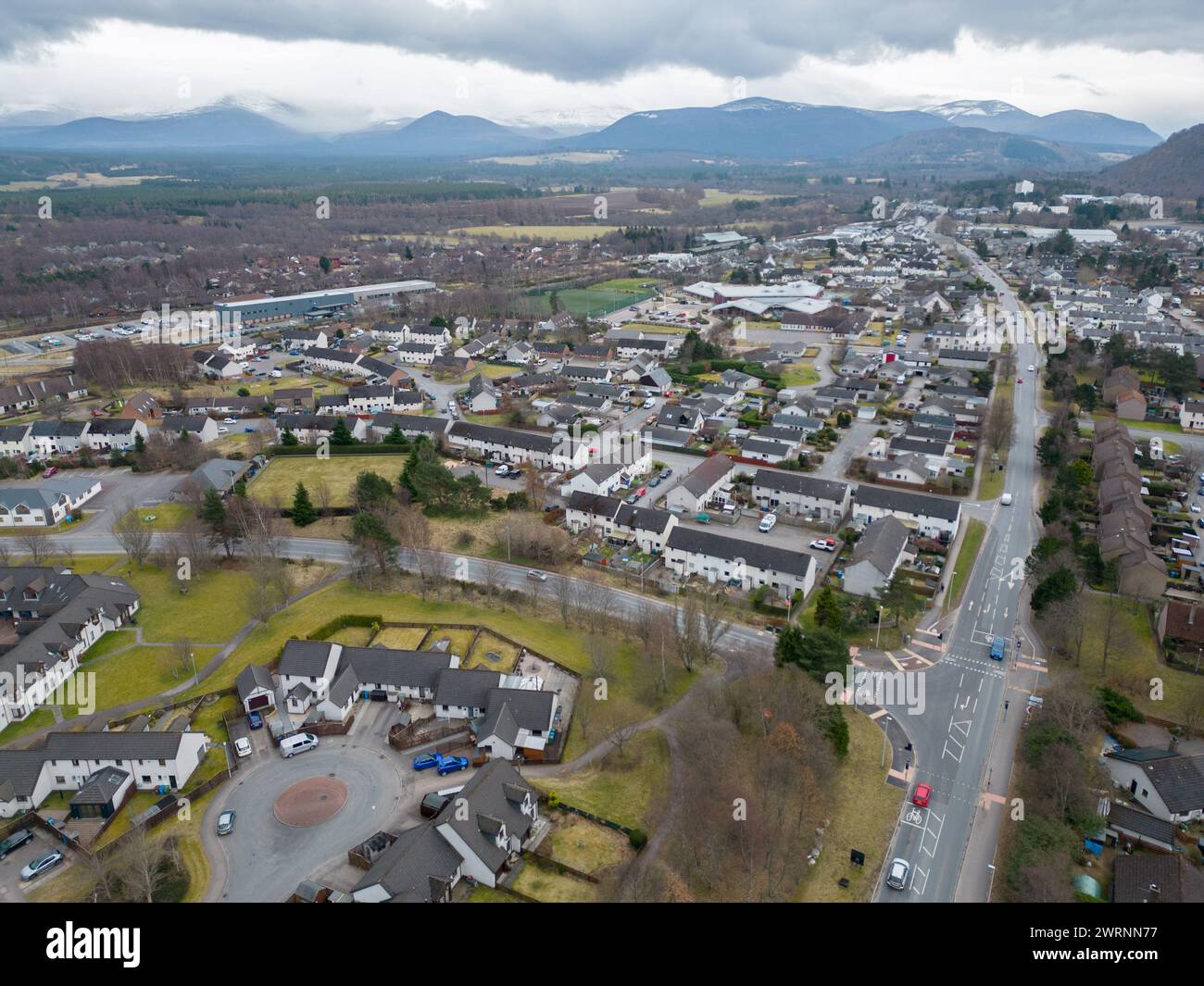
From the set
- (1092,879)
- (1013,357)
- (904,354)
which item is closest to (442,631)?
(1092,879)

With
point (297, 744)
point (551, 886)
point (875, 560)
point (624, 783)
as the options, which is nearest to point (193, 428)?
point (297, 744)

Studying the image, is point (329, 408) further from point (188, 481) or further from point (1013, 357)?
point (1013, 357)

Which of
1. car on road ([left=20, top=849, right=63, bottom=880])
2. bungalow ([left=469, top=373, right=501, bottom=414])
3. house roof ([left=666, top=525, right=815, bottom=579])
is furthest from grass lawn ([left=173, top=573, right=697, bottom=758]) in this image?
bungalow ([left=469, top=373, right=501, bottom=414])

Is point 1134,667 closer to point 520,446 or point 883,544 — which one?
point 883,544

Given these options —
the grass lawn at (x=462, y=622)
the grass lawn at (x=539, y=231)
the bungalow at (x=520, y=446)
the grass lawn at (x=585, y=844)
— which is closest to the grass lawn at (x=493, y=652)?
the grass lawn at (x=462, y=622)

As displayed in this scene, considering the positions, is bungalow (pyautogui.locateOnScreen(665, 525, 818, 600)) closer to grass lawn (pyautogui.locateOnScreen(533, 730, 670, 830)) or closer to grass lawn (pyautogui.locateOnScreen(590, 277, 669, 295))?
grass lawn (pyautogui.locateOnScreen(533, 730, 670, 830))
